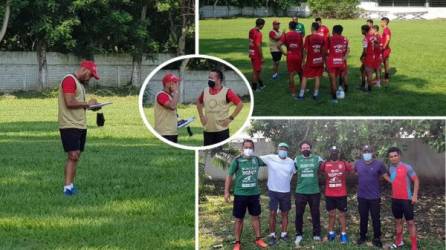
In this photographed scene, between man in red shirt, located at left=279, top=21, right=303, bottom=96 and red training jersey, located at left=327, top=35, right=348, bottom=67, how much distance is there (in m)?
0.31

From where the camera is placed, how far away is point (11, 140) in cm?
1316

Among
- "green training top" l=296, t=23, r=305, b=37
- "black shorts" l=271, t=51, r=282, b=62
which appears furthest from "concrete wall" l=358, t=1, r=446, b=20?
"black shorts" l=271, t=51, r=282, b=62

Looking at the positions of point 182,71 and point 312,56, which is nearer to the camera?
point 182,71

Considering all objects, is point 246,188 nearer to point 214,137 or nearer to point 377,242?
point 214,137

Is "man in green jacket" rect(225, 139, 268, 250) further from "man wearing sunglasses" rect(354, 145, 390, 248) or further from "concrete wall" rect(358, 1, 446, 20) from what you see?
"concrete wall" rect(358, 1, 446, 20)

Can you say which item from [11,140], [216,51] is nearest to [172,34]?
[11,140]

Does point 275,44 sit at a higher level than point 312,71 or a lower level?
higher

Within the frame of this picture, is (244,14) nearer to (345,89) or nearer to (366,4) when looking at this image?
(345,89)

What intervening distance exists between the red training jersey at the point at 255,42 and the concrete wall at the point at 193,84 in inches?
111

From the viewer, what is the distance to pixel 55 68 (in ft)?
110

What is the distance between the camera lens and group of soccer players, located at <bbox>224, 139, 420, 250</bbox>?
4.75m

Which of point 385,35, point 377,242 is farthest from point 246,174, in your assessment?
point 385,35

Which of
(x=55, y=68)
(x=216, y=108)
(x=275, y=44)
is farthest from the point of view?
(x=55, y=68)

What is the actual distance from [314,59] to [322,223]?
10.6 ft
